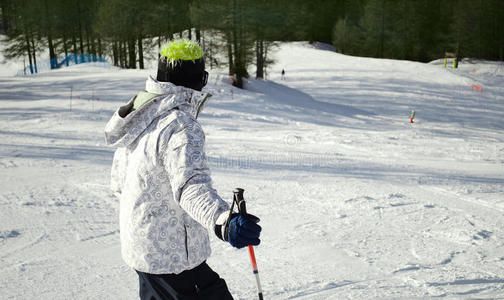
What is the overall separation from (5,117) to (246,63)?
14.8 meters

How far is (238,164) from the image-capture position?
27.3 feet

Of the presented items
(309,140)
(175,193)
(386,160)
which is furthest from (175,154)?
(309,140)

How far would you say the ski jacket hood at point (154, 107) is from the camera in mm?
1880

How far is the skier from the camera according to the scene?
67.6 inches

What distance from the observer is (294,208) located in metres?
5.87

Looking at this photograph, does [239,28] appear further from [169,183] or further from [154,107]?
[169,183]

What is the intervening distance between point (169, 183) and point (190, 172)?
0.19m

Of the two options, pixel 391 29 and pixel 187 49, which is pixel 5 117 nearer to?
→ pixel 187 49

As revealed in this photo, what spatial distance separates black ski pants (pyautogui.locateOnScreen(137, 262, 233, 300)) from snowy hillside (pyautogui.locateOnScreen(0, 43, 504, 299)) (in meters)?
1.66

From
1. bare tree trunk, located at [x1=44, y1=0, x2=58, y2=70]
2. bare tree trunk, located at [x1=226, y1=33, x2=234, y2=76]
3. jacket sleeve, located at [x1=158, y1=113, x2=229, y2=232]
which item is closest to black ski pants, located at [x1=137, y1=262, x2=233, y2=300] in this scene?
jacket sleeve, located at [x1=158, y1=113, x2=229, y2=232]

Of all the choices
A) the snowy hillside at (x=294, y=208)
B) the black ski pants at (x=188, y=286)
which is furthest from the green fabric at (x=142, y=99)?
the snowy hillside at (x=294, y=208)

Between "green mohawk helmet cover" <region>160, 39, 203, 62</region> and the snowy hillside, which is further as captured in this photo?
the snowy hillside

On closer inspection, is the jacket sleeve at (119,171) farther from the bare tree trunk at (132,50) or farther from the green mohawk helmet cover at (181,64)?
the bare tree trunk at (132,50)

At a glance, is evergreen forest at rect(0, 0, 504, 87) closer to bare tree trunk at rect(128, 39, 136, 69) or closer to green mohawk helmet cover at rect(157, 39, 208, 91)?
bare tree trunk at rect(128, 39, 136, 69)
